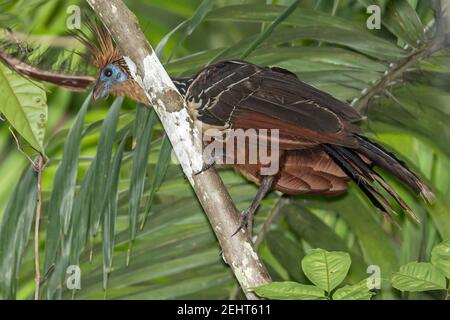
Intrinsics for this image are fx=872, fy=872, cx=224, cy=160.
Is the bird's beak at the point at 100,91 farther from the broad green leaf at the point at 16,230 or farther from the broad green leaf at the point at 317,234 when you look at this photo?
the broad green leaf at the point at 317,234

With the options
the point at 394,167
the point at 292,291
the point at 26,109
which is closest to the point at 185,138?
the point at 26,109

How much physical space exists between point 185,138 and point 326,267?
0.70m

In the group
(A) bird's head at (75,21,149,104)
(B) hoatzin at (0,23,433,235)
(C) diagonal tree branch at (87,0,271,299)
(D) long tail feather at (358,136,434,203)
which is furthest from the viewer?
(A) bird's head at (75,21,149,104)

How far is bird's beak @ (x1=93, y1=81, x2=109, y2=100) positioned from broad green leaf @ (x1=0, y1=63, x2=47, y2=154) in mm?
706

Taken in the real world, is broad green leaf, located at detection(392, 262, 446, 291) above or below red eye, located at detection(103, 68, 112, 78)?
below

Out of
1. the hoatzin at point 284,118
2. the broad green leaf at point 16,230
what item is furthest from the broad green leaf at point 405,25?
the broad green leaf at point 16,230

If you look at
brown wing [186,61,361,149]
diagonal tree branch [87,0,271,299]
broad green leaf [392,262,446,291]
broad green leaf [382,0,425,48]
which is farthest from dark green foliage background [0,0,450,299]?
broad green leaf [392,262,446,291]

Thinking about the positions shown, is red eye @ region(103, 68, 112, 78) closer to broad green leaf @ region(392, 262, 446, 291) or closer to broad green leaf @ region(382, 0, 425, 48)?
broad green leaf @ region(382, 0, 425, 48)

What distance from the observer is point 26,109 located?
6.04 ft

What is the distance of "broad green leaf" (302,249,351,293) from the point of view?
1466mm

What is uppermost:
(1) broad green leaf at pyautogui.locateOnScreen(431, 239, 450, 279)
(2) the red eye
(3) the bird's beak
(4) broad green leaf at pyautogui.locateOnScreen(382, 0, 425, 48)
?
(4) broad green leaf at pyautogui.locateOnScreen(382, 0, 425, 48)

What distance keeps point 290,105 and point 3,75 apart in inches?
33.1

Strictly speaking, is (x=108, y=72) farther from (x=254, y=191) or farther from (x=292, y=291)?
(x=292, y=291)
